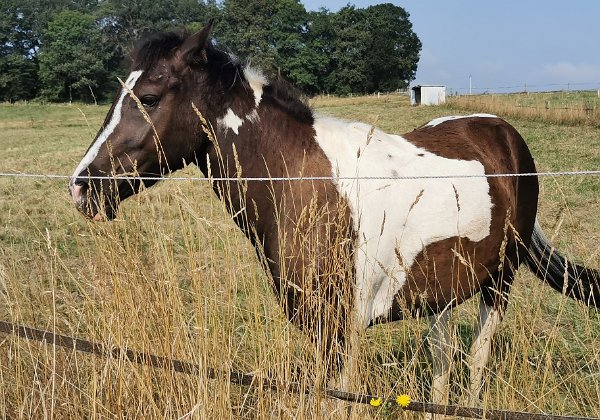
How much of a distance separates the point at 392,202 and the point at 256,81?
111 cm

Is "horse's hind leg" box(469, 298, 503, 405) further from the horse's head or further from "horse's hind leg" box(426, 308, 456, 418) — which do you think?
the horse's head

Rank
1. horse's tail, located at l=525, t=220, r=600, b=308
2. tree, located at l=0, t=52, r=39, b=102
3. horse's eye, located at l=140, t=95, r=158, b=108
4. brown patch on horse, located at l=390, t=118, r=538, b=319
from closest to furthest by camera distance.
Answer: horse's eye, located at l=140, t=95, r=158, b=108 → brown patch on horse, located at l=390, t=118, r=538, b=319 → horse's tail, located at l=525, t=220, r=600, b=308 → tree, located at l=0, t=52, r=39, b=102

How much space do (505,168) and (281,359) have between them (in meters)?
2.38

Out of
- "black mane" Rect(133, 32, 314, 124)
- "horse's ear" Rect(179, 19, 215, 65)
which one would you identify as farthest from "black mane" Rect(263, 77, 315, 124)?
"horse's ear" Rect(179, 19, 215, 65)

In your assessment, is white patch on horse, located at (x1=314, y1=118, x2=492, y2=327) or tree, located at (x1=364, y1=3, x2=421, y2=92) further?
tree, located at (x1=364, y1=3, x2=421, y2=92)

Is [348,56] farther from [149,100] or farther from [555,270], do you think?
[149,100]

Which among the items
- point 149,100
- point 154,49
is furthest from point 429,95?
point 149,100

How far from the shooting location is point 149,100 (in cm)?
293

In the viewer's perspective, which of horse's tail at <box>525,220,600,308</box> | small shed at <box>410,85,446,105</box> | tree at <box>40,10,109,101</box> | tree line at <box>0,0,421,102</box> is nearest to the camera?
horse's tail at <box>525,220,600,308</box>

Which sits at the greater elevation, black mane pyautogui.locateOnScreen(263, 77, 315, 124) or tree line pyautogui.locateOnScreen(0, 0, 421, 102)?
tree line pyautogui.locateOnScreen(0, 0, 421, 102)

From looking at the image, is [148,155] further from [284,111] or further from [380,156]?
[380,156]

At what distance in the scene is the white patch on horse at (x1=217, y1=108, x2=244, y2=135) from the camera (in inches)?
121

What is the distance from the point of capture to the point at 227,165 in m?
2.88

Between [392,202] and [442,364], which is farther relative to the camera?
[392,202]
